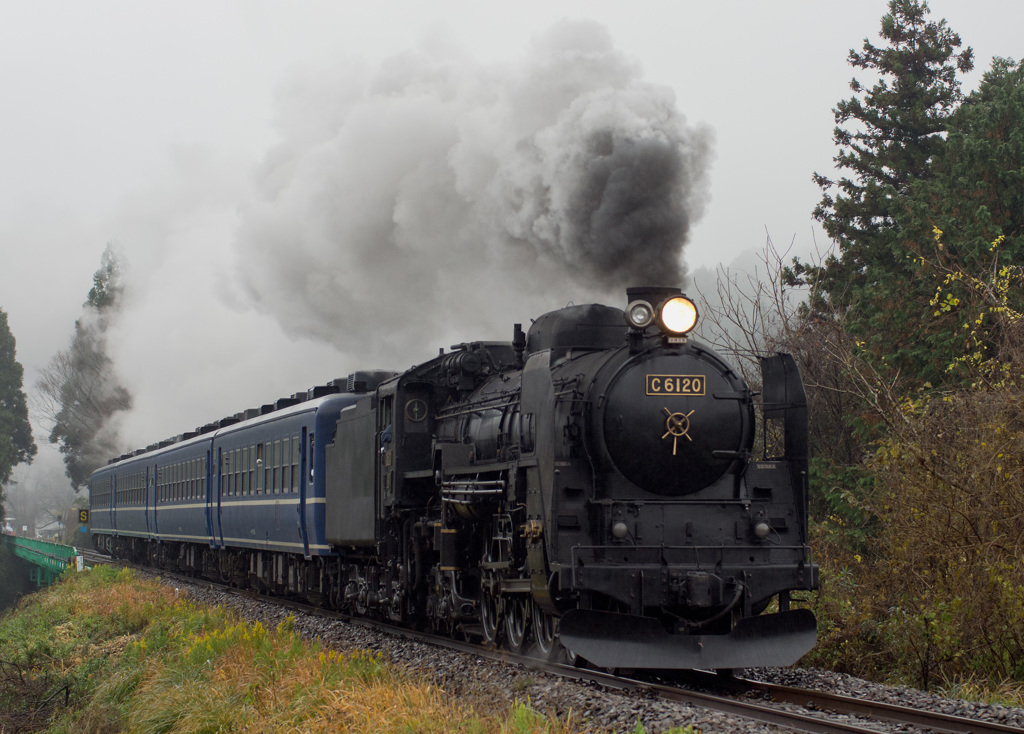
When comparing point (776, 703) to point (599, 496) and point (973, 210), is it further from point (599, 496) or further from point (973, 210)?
point (973, 210)

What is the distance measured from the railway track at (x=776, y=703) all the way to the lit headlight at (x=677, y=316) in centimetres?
280

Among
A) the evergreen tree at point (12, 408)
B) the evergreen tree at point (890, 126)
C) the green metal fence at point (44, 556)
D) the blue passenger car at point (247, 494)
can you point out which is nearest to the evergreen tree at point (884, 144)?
the evergreen tree at point (890, 126)

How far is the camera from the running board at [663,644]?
314 inches

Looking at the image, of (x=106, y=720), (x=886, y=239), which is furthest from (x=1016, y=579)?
(x=886, y=239)

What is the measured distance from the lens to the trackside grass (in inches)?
285

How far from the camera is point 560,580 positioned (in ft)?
26.9

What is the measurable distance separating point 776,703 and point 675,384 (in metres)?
2.60

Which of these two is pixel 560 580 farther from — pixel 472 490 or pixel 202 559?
pixel 202 559

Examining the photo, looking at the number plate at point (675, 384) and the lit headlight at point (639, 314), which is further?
the lit headlight at point (639, 314)

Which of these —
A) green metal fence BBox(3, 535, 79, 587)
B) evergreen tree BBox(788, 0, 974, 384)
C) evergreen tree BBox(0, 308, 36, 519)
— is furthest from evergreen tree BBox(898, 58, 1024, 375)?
evergreen tree BBox(0, 308, 36, 519)

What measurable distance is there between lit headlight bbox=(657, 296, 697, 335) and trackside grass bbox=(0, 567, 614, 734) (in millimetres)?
3358

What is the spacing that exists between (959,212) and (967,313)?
2723 mm

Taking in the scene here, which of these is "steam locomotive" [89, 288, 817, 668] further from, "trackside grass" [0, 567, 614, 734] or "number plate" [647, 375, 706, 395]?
"trackside grass" [0, 567, 614, 734]

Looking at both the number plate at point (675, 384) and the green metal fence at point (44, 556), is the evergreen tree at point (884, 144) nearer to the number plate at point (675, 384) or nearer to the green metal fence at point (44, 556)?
the number plate at point (675, 384)
